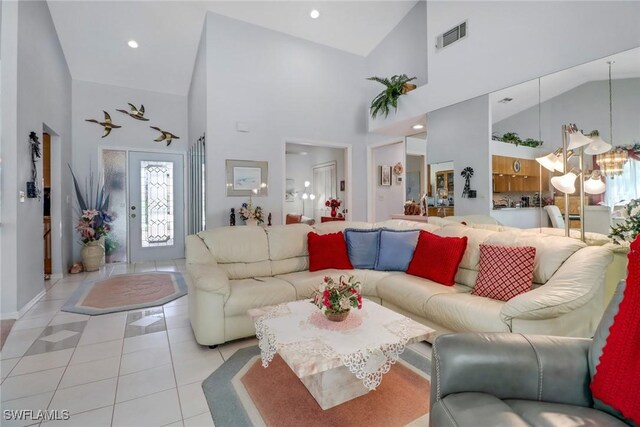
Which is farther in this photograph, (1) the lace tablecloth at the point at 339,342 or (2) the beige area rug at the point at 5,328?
(2) the beige area rug at the point at 5,328

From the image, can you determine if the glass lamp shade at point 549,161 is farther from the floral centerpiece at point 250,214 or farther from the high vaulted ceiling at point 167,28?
the floral centerpiece at point 250,214

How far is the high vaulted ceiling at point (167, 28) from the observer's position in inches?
169

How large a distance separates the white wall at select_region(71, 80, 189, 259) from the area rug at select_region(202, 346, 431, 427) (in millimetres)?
4371

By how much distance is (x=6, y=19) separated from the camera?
125 inches

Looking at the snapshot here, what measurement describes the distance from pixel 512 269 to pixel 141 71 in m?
6.16

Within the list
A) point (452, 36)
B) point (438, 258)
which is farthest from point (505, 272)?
point (452, 36)

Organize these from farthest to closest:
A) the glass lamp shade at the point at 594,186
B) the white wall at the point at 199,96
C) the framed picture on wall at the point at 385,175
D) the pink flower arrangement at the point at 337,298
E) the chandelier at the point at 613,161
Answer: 1. the framed picture on wall at the point at 385,175
2. the white wall at the point at 199,96
3. the glass lamp shade at the point at 594,186
4. the chandelier at the point at 613,161
5. the pink flower arrangement at the point at 337,298

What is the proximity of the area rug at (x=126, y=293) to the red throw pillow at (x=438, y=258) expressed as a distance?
286 centimetres

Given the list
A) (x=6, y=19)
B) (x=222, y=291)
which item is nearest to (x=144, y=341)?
(x=222, y=291)

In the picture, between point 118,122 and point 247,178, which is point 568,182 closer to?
point 247,178

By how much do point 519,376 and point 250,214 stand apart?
3755mm

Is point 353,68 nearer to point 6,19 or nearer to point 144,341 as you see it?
point 6,19

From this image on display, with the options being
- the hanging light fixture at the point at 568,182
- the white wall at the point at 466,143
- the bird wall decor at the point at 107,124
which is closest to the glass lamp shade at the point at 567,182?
the hanging light fixture at the point at 568,182

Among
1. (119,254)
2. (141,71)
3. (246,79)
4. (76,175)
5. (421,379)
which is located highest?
(141,71)
